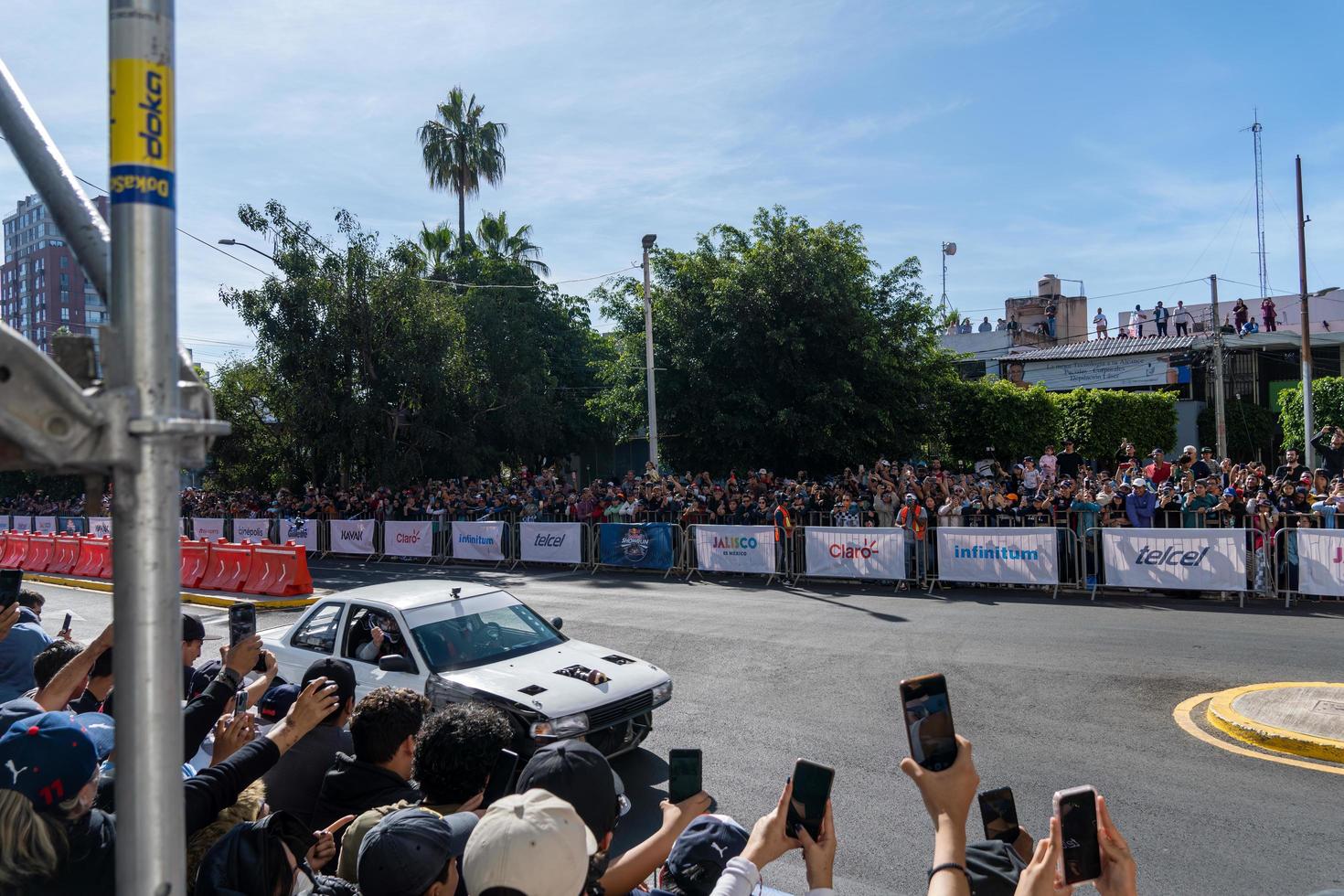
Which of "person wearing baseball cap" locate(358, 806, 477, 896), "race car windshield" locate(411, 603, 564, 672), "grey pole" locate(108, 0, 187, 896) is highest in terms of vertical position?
"grey pole" locate(108, 0, 187, 896)

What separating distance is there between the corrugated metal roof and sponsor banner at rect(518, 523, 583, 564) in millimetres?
25655

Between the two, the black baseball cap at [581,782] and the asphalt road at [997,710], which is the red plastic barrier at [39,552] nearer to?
the asphalt road at [997,710]

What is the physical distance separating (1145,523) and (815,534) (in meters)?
5.49

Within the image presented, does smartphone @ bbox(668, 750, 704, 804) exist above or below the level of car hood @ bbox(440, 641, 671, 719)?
above

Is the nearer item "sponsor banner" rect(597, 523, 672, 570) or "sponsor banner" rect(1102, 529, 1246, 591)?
"sponsor banner" rect(1102, 529, 1246, 591)

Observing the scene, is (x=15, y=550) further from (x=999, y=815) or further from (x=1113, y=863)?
(x=1113, y=863)

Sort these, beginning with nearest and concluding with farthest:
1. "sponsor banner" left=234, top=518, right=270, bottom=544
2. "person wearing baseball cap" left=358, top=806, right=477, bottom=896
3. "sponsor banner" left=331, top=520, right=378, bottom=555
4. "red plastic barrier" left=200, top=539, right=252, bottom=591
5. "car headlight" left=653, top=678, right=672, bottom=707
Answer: "person wearing baseball cap" left=358, top=806, right=477, bottom=896 → "car headlight" left=653, top=678, right=672, bottom=707 → "red plastic barrier" left=200, top=539, right=252, bottom=591 → "sponsor banner" left=331, top=520, right=378, bottom=555 → "sponsor banner" left=234, top=518, right=270, bottom=544

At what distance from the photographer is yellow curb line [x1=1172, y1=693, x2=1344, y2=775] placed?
21.8 feet

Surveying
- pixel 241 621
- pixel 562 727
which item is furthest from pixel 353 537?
pixel 241 621

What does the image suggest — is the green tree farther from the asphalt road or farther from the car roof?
the car roof

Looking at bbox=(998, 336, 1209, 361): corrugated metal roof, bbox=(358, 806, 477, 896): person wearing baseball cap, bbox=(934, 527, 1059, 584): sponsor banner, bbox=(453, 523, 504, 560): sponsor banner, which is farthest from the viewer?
bbox=(998, 336, 1209, 361): corrugated metal roof

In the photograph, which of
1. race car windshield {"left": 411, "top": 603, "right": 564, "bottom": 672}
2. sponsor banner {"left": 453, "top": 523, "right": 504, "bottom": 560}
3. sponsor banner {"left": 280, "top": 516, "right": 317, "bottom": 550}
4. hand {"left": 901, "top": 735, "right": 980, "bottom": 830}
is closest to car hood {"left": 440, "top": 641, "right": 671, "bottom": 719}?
race car windshield {"left": 411, "top": 603, "right": 564, "bottom": 672}

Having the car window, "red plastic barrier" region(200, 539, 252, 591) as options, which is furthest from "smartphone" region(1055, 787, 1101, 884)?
"red plastic barrier" region(200, 539, 252, 591)

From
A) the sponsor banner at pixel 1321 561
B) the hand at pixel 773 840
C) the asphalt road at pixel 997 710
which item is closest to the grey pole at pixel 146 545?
the hand at pixel 773 840
